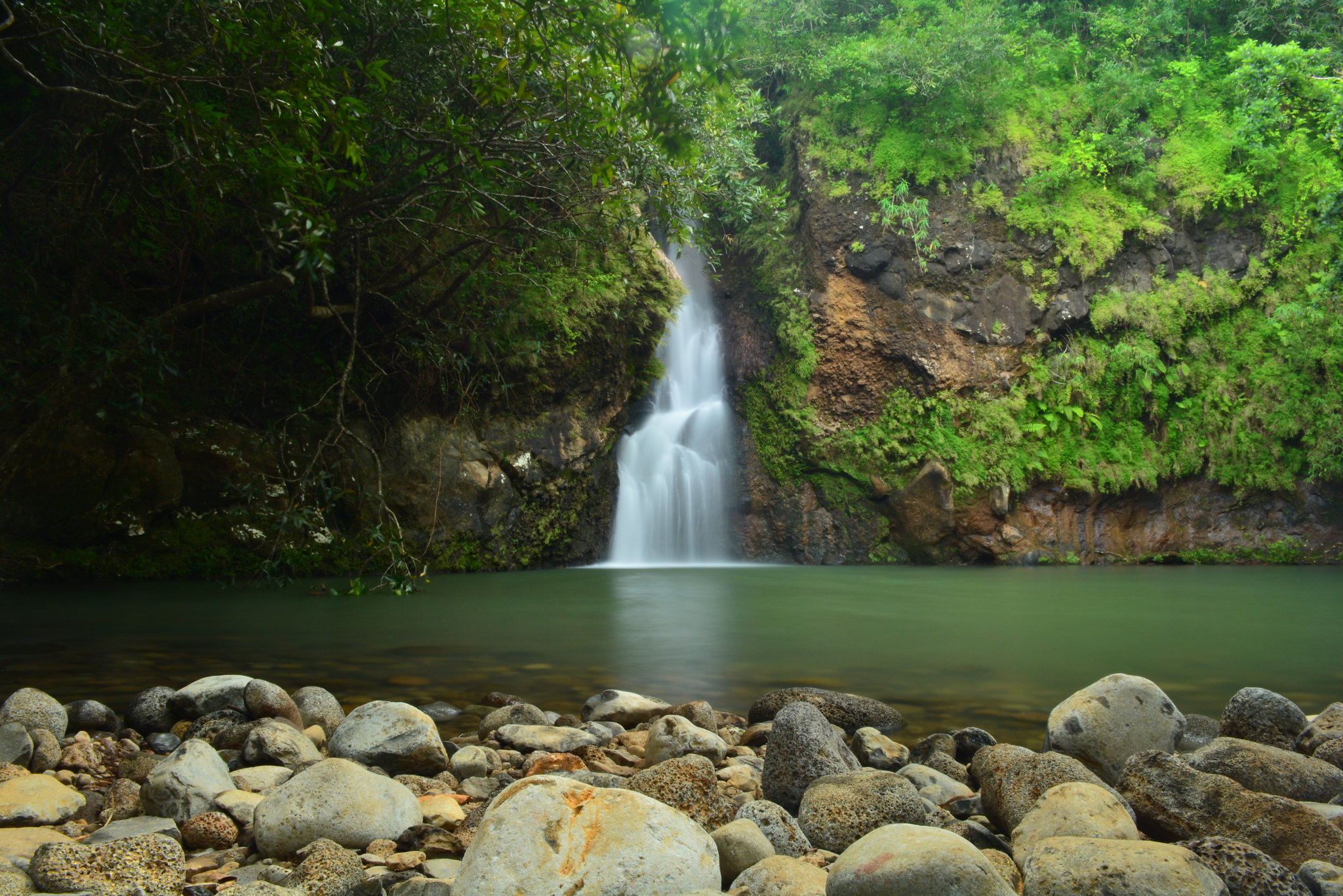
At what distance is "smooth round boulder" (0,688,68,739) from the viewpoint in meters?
→ 3.12

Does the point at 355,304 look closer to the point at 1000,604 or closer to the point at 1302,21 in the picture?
the point at 1000,604

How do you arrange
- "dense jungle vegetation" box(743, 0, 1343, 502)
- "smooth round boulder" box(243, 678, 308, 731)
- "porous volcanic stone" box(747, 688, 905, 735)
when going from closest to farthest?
"smooth round boulder" box(243, 678, 308, 731) < "porous volcanic stone" box(747, 688, 905, 735) < "dense jungle vegetation" box(743, 0, 1343, 502)

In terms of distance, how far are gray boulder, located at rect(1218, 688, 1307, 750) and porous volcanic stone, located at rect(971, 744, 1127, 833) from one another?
1.32 m

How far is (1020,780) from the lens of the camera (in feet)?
7.78

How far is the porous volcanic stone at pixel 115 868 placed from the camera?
1727 millimetres

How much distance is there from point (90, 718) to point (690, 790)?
2872 mm

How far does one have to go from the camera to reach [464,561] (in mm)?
11688

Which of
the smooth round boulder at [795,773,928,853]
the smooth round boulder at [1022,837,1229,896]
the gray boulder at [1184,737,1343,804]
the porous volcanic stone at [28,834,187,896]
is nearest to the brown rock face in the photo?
the gray boulder at [1184,737,1343,804]

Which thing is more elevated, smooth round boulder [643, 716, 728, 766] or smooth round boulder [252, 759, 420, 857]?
smooth round boulder [252, 759, 420, 857]

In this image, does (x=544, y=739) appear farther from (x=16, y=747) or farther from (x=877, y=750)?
(x=16, y=747)

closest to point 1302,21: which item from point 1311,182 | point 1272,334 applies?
point 1311,182

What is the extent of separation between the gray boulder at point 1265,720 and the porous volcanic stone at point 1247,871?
5.81ft

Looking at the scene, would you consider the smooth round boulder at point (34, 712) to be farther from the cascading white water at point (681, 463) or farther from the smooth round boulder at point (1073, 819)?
the cascading white water at point (681, 463)

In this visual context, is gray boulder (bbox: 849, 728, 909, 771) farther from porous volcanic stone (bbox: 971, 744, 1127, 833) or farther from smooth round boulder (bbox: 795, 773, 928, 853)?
smooth round boulder (bbox: 795, 773, 928, 853)
